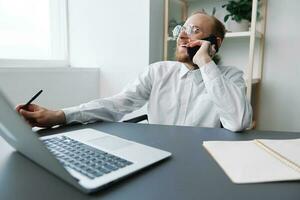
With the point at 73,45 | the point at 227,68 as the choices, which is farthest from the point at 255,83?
the point at 73,45

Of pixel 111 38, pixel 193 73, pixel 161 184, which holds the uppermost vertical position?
pixel 111 38

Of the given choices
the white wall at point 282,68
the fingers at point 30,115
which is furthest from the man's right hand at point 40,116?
the white wall at point 282,68

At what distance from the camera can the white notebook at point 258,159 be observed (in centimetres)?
51

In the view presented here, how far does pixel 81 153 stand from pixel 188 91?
0.90 metres

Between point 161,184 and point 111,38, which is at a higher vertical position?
point 111,38

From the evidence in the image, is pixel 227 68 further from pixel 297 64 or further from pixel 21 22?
pixel 21 22

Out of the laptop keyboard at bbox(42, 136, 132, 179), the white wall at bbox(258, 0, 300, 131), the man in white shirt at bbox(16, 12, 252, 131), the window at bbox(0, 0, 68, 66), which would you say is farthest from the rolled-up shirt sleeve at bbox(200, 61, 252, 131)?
the window at bbox(0, 0, 68, 66)

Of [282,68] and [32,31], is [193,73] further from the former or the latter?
[32,31]

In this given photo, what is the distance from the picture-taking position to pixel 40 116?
0.89m

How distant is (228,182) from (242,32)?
1504mm

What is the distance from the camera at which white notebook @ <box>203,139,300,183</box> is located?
1.68 ft

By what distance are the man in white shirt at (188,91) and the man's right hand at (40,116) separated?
107mm

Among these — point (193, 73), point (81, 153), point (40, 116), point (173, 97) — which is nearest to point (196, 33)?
point (193, 73)

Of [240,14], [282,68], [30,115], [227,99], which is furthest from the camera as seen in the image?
[282,68]
